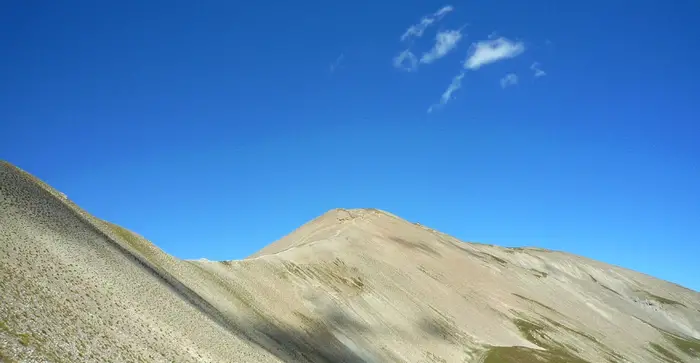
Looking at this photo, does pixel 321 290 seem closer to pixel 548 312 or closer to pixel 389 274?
pixel 389 274

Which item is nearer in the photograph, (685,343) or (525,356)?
(525,356)

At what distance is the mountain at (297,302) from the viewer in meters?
38.4

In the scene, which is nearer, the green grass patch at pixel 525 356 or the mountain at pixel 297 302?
the mountain at pixel 297 302

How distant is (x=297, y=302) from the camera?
3538 inches

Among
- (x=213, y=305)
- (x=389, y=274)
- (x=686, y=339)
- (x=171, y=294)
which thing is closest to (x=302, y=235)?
(x=389, y=274)

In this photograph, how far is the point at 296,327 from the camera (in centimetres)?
7850

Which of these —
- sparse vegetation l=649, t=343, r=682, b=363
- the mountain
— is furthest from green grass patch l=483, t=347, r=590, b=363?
sparse vegetation l=649, t=343, r=682, b=363

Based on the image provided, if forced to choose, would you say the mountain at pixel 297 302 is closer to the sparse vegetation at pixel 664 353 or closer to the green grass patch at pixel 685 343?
the sparse vegetation at pixel 664 353

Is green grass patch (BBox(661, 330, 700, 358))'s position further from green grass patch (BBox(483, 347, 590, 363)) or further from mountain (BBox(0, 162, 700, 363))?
green grass patch (BBox(483, 347, 590, 363))

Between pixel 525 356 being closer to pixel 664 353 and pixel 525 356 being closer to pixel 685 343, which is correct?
pixel 664 353

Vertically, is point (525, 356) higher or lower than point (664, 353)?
lower

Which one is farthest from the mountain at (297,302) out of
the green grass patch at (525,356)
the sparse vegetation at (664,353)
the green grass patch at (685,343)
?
the green grass patch at (685,343)

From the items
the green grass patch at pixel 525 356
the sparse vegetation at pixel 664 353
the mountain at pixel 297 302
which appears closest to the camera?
the mountain at pixel 297 302

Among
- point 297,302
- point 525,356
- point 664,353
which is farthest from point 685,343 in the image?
point 297,302
